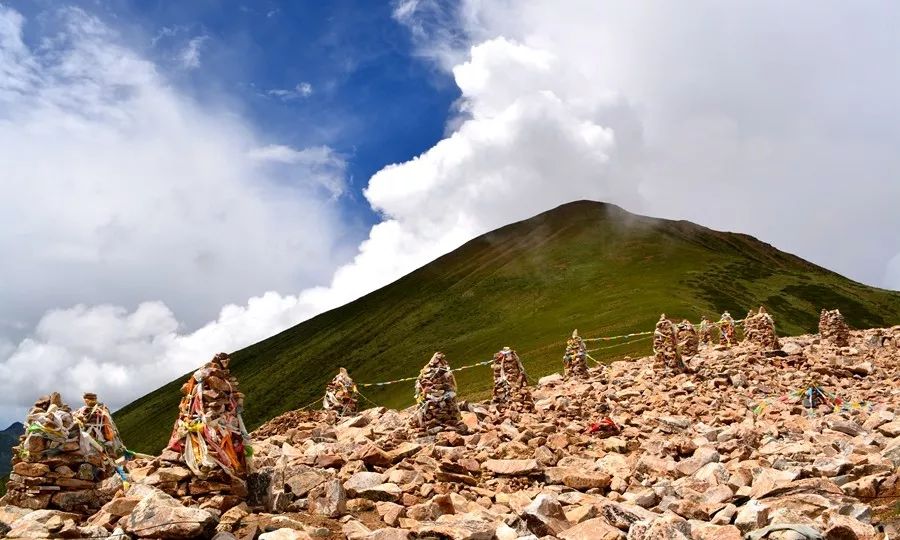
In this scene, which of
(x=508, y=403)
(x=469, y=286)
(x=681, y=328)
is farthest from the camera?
(x=469, y=286)

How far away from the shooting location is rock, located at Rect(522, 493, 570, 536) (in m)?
8.81

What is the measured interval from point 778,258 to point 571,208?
6355cm

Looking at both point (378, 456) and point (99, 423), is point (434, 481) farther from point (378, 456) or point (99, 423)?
point (99, 423)

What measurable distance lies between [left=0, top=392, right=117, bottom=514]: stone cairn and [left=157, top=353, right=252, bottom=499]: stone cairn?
1.86 m

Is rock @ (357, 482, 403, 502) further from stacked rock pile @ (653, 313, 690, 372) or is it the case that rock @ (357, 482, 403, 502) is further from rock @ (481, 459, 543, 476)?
stacked rock pile @ (653, 313, 690, 372)

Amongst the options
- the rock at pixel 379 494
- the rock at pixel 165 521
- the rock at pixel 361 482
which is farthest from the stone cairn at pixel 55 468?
the rock at pixel 379 494

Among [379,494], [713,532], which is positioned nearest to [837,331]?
[713,532]

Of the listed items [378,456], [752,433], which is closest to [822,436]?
[752,433]

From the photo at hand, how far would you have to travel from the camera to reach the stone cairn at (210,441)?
996 cm

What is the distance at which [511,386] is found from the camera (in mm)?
26656

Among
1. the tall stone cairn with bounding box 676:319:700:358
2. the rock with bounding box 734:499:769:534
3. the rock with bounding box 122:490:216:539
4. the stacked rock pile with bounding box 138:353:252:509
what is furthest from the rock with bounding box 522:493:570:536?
the tall stone cairn with bounding box 676:319:700:358

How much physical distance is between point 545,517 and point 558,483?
3525 mm

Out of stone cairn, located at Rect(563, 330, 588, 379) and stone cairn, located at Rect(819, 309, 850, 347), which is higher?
stone cairn, located at Rect(563, 330, 588, 379)

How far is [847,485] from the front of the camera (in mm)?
9789
